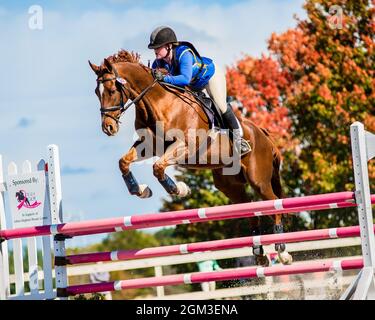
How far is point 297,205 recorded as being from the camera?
498cm

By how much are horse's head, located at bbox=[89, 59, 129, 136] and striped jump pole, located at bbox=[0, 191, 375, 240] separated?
687 millimetres

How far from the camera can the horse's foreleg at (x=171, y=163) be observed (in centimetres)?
564

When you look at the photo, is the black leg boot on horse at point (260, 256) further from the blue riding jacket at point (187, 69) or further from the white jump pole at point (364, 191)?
the white jump pole at point (364, 191)

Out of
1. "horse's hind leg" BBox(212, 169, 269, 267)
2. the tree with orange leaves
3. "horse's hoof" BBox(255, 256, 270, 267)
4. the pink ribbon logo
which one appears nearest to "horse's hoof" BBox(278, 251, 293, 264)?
"horse's hoof" BBox(255, 256, 270, 267)

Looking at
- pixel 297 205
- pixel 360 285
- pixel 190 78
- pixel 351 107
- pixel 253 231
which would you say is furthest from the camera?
pixel 351 107

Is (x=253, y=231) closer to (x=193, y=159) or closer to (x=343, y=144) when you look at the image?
(x=193, y=159)

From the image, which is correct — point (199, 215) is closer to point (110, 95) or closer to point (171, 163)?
point (171, 163)

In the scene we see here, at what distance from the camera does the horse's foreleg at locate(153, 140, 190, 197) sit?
5645mm

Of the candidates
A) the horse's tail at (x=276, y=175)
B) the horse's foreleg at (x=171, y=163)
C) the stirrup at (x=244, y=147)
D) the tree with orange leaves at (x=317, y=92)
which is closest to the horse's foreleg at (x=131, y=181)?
the horse's foreleg at (x=171, y=163)

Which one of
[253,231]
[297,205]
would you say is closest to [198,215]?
[297,205]

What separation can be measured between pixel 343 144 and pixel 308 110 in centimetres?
89

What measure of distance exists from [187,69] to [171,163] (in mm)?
735

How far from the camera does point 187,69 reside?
19.5ft

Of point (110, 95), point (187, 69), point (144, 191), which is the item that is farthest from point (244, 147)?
point (110, 95)
